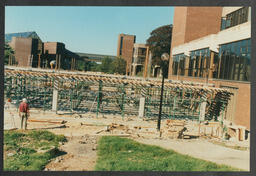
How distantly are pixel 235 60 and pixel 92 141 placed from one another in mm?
14348

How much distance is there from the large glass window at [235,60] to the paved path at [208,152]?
292 inches

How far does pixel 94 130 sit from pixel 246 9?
70.8 ft

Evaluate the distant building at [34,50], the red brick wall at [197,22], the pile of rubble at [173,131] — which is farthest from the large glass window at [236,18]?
the distant building at [34,50]

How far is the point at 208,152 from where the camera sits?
11609 mm

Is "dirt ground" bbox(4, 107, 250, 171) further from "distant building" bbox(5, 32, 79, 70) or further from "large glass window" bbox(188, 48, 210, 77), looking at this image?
"distant building" bbox(5, 32, 79, 70)

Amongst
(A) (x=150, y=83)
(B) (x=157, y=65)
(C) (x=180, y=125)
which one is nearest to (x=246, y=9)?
(A) (x=150, y=83)

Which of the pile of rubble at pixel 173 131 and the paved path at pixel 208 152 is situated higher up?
the pile of rubble at pixel 173 131

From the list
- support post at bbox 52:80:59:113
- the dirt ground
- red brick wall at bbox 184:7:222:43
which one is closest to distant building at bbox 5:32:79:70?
red brick wall at bbox 184:7:222:43

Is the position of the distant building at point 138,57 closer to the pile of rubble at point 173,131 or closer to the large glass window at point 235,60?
the large glass window at point 235,60

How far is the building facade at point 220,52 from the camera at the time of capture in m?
17.8

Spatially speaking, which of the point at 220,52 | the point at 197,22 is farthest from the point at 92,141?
the point at 197,22

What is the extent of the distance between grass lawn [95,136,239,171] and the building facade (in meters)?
8.33

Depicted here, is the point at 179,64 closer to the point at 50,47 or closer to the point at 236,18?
the point at 236,18

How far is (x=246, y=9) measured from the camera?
81.9 feet
